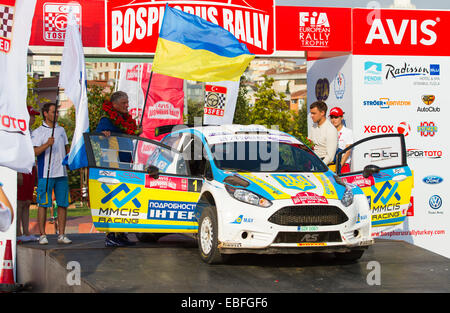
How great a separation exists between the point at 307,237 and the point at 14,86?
348 cm

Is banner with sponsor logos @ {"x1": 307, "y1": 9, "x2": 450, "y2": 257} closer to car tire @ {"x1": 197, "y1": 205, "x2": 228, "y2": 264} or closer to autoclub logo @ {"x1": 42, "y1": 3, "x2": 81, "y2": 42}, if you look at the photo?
autoclub logo @ {"x1": 42, "y1": 3, "x2": 81, "y2": 42}

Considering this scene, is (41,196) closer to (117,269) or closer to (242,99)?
(117,269)

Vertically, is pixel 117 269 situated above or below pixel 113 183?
below

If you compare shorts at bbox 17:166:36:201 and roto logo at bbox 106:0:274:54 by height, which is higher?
roto logo at bbox 106:0:274:54

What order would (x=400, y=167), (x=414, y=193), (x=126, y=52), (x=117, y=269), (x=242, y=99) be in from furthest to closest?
(x=242, y=99) < (x=414, y=193) < (x=126, y=52) < (x=400, y=167) < (x=117, y=269)

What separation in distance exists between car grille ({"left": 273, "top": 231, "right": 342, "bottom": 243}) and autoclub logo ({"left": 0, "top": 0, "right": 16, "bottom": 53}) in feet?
11.4

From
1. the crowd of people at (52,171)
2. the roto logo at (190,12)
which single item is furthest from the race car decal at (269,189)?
the roto logo at (190,12)

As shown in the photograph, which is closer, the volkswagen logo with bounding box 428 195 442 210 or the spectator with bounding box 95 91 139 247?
the spectator with bounding box 95 91 139 247

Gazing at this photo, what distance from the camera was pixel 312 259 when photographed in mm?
7691

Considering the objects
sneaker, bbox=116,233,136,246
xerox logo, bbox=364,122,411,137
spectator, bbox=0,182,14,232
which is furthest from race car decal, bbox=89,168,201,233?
xerox logo, bbox=364,122,411,137

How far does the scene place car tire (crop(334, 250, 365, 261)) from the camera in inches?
292

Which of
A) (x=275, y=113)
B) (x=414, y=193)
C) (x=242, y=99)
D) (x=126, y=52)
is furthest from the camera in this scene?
(x=242, y=99)

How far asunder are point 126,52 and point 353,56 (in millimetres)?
4535

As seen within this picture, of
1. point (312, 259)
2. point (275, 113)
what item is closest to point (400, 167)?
point (312, 259)
